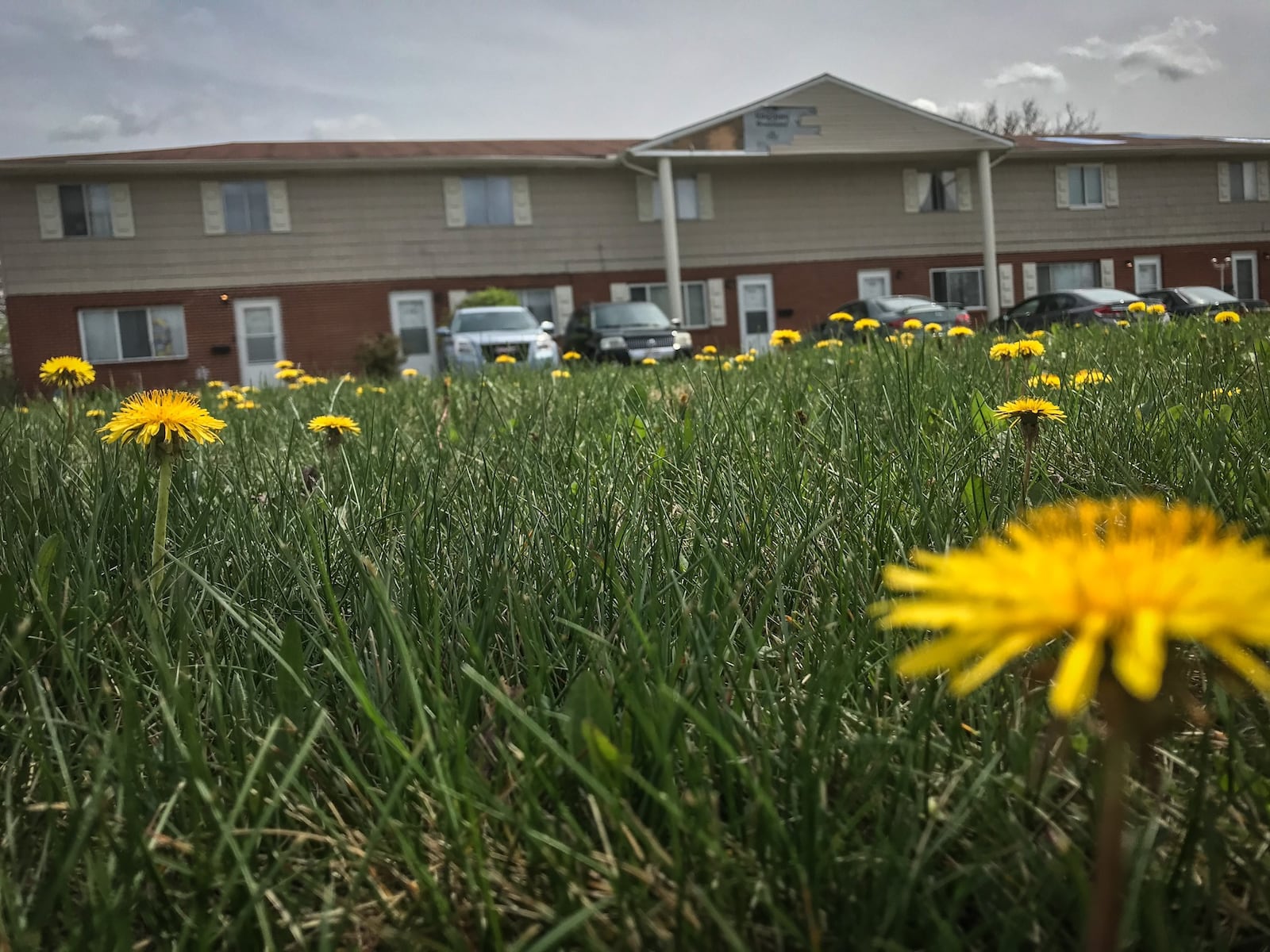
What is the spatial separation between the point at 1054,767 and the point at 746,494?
3.54ft

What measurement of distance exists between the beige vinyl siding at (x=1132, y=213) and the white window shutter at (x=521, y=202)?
1341cm

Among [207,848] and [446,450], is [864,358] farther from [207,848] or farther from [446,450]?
[207,848]

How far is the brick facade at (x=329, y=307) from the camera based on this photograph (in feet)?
70.7

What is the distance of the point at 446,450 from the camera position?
8.66ft

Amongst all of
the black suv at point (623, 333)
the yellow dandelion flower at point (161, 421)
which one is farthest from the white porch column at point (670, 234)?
the yellow dandelion flower at point (161, 421)

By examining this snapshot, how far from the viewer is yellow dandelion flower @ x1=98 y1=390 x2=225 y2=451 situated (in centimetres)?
148

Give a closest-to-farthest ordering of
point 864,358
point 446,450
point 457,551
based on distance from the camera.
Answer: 1. point 457,551
2. point 446,450
3. point 864,358

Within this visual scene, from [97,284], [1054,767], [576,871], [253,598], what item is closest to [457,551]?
[253,598]

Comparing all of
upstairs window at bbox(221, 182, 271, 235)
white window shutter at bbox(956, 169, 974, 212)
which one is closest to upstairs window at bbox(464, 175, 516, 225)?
upstairs window at bbox(221, 182, 271, 235)

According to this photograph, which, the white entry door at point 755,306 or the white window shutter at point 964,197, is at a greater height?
the white window shutter at point 964,197

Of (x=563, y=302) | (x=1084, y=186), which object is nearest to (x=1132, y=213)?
(x=1084, y=186)

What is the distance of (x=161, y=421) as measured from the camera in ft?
4.88

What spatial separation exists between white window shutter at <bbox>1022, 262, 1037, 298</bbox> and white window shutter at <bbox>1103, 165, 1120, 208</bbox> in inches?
127

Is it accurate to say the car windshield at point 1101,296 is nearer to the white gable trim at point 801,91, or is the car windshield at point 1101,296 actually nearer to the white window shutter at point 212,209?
the white gable trim at point 801,91
